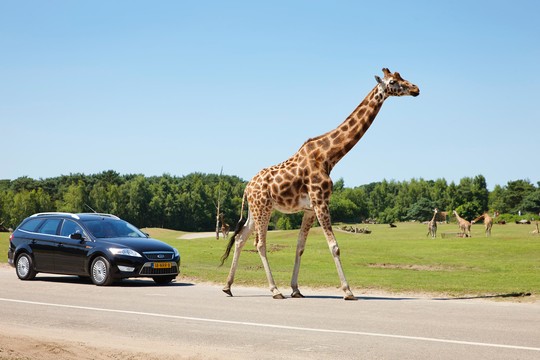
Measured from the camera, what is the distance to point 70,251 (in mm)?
19516

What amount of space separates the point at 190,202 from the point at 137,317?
134m

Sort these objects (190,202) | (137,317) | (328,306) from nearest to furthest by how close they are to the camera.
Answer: (137,317)
(328,306)
(190,202)

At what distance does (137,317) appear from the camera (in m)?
12.5

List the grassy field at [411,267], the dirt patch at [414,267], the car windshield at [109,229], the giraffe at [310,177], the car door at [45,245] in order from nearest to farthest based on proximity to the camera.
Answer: the giraffe at [310,177]
the grassy field at [411,267]
the car windshield at [109,229]
the car door at [45,245]
the dirt patch at [414,267]

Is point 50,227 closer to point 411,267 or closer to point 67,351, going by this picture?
point 67,351

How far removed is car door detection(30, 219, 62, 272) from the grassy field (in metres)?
3.88

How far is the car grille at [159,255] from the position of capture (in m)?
18.7

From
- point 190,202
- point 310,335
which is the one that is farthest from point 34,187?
point 310,335

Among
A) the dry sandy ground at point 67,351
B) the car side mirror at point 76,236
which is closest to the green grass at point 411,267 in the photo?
the car side mirror at point 76,236

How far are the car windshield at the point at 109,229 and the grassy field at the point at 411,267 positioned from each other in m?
2.22

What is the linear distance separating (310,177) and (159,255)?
5253mm

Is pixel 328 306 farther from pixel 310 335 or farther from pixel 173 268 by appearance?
pixel 173 268

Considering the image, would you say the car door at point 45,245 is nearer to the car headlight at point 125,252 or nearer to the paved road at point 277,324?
the car headlight at point 125,252

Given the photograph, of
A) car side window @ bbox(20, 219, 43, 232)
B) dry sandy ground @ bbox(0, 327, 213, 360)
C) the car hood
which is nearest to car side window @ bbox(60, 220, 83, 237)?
the car hood
